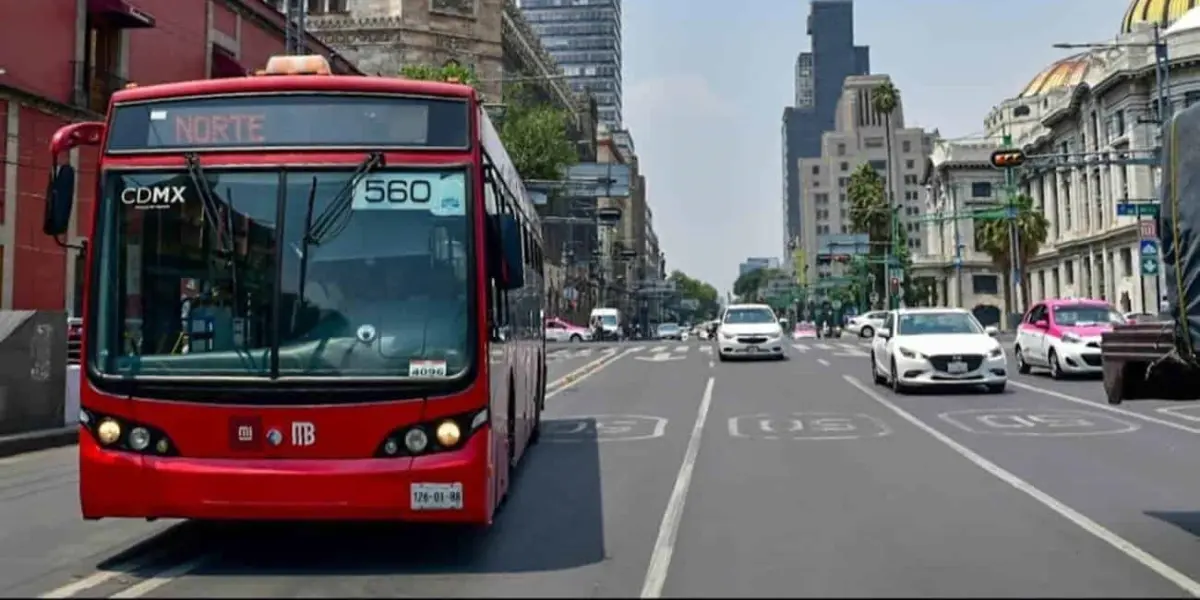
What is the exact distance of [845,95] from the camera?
194 meters

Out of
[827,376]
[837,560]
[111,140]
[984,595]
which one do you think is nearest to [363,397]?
[111,140]

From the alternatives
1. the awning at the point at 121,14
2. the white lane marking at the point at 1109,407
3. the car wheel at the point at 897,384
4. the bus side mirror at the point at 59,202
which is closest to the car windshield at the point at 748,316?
the white lane marking at the point at 1109,407

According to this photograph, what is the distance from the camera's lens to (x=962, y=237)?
10088cm

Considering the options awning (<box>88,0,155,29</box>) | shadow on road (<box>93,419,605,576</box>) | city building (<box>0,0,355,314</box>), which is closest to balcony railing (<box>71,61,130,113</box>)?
city building (<box>0,0,355,314</box>)

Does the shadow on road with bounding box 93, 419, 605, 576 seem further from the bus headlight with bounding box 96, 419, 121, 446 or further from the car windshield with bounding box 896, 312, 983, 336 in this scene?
the car windshield with bounding box 896, 312, 983, 336

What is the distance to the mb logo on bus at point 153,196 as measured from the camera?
6832mm

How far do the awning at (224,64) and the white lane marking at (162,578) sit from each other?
27652mm

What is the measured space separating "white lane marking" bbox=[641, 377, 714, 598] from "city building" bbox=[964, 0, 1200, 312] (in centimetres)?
4361

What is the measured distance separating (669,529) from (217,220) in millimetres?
3854

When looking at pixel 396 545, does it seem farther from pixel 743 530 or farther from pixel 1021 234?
pixel 1021 234

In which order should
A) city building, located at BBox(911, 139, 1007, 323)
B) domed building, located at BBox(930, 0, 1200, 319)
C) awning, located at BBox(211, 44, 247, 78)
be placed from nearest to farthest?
awning, located at BBox(211, 44, 247, 78) → domed building, located at BBox(930, 0, 1200, 319) → city building, located at BBox(911, 139, 1007, 323)

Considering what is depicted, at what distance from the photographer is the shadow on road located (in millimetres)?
6914

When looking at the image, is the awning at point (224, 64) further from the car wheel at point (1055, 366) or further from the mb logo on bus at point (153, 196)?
the mb logo on bus at point (153, 196)

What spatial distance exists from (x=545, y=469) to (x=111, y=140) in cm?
578
